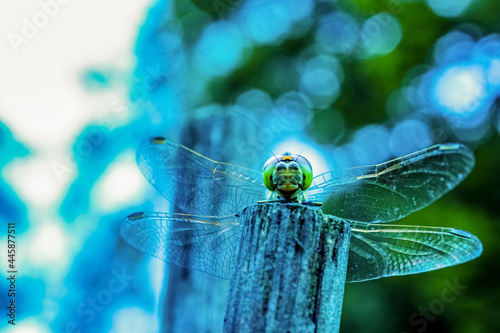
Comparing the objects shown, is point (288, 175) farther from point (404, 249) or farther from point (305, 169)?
point (404, 249)

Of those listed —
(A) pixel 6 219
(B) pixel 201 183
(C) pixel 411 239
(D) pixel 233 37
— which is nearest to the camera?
(C) pixel 411 239

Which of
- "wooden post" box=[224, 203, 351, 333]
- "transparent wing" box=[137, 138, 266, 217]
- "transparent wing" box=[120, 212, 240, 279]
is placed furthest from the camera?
"transparent wing" box=[137, 138, 266, 217]

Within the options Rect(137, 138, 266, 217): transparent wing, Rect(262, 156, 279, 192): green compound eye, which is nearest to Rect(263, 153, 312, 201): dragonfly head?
Rect(262, 156, 279, 192): green compound eye

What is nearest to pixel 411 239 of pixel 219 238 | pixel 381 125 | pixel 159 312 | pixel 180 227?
pixel 219 238

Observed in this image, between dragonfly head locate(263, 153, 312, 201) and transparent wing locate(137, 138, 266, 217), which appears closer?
dragonfly head locate(263, 153, 312, 201)

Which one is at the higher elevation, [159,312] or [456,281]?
[456,281]

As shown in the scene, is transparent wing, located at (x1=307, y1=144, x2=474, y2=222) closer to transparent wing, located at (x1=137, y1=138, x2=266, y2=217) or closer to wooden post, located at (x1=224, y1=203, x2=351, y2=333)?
transparent wing, located at (x1=137, y1=138, x2=266, y2=217)

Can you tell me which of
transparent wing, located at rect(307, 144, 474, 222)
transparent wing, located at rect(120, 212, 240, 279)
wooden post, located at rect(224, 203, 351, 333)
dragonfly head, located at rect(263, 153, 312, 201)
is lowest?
wooden post, located at rect(224, 203, 351, 333)

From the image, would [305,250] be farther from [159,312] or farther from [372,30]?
[372,30]
